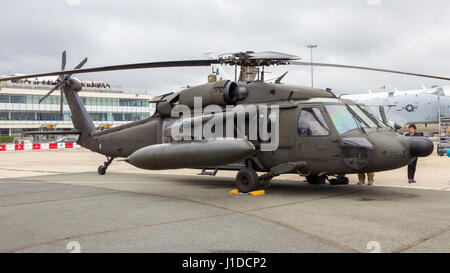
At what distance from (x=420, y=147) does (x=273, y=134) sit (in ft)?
10.3

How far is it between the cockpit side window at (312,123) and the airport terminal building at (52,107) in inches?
2293

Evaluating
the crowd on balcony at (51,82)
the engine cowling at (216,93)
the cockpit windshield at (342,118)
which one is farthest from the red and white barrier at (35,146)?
the crowd on balcony at (51,82)

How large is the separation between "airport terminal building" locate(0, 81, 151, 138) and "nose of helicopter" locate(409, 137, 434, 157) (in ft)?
196

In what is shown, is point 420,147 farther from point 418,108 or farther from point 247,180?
point 418,108

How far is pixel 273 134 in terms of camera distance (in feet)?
30.5

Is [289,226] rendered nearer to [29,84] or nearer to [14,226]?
[14,226]

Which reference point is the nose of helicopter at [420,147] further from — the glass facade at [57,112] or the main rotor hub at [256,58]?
the glass facade at [57,112]

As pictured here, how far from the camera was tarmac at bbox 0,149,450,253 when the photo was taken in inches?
186

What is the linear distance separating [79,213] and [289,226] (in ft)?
12.2

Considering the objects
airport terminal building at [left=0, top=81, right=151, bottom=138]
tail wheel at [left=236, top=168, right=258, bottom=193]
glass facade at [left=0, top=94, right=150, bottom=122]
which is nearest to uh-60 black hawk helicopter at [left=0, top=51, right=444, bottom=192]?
tail wheel at [left=236, top=168, right=258, bottom=193]

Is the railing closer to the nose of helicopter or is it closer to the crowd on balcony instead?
the crowd on balcony

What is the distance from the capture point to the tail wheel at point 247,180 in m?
8.97

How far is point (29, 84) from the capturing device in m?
75.3
